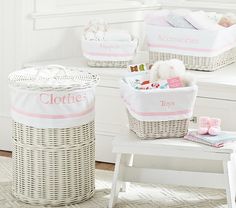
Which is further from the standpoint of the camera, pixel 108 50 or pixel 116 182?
pixel 108 50

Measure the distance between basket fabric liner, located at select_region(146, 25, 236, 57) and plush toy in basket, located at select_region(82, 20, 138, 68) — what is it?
118 mm

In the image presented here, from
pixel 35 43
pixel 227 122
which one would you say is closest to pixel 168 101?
pixel 227 122

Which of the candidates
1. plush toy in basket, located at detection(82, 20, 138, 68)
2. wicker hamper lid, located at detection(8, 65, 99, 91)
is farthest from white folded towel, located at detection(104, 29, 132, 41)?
wicker hamper lid, located at detection(8, 65, 99, 91)

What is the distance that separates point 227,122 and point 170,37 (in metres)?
0.61

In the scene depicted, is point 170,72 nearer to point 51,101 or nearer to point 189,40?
point 51,101

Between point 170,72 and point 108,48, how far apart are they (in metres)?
0.76

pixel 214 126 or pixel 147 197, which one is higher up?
pixel 214 126

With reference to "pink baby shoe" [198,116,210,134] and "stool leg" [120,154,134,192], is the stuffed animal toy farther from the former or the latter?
"stool leg" [120,154,134,192]

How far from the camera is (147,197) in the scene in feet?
9.58

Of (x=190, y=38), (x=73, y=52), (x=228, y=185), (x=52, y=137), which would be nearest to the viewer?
(x=228, y=185)

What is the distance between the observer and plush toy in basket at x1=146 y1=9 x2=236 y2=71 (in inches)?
133

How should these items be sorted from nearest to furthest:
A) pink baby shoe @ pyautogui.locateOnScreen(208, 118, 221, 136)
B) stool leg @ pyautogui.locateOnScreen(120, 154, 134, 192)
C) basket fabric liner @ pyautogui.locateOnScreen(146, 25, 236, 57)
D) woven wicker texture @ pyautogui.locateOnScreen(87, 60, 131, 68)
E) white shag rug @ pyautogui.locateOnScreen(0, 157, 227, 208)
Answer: pink baby shoe @ pyautogui.locateOnScreen(208, 118, 221, 136), white shag rug @ pyautogui.locateOnScreen(0, 157, 227, 208), stool leg @ pyautogui.locateOnScreen(120, 154, 134, 192), basket fabric liner @ pyautogui.locateOnScreen(146, 25, 236, 57), woven wicker texture @ pyautogui.locateOnScreen(87, 60, 131, 68)

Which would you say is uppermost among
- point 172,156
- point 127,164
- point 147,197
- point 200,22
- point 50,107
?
point 200,22

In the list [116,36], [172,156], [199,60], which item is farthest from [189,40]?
[172,156]
